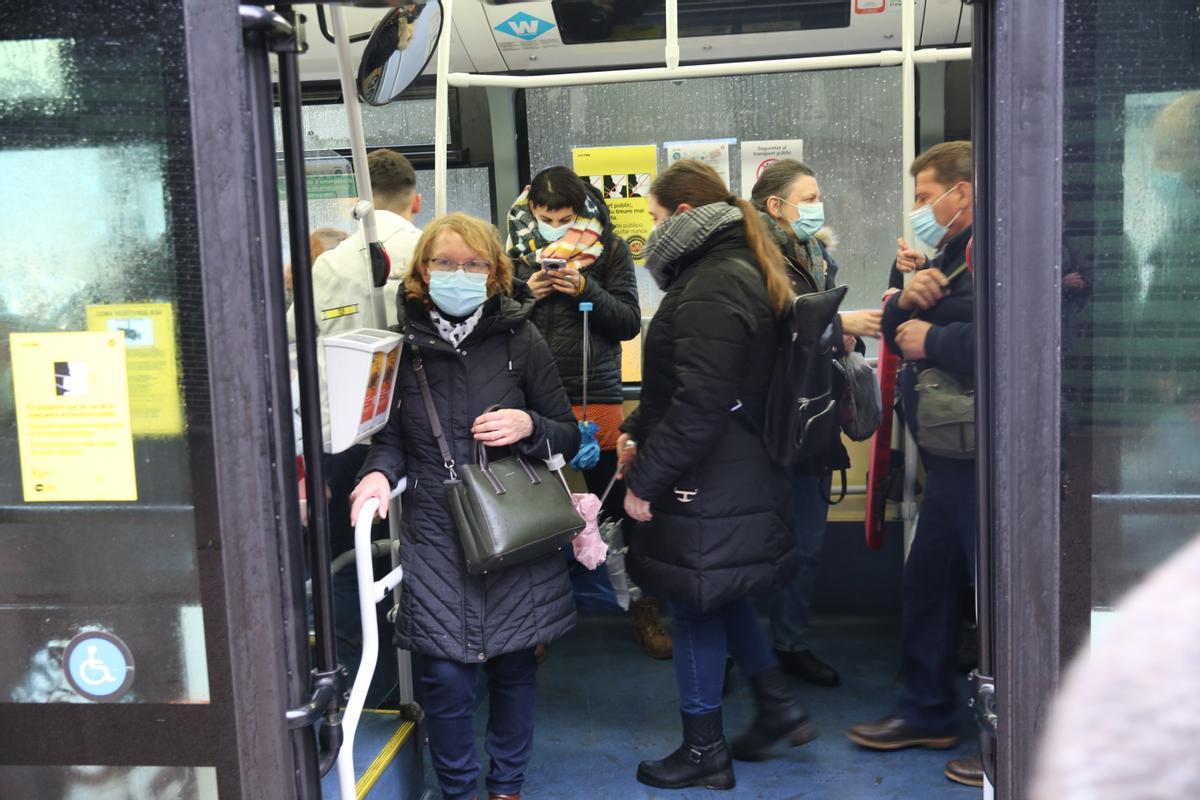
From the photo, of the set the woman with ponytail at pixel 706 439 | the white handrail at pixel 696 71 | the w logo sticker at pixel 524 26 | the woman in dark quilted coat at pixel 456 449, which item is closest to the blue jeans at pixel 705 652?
the woman with ponytail at pixel 706 439

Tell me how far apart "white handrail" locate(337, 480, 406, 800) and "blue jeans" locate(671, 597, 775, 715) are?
96 centimetres

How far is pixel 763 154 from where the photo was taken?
4477 mm

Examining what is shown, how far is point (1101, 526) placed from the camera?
1711 millimetres

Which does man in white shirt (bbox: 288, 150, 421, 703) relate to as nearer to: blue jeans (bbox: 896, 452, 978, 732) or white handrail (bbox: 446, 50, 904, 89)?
white handrail (bbox: 446, 50, 904, 89)

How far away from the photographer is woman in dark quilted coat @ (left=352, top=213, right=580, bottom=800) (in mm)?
2752

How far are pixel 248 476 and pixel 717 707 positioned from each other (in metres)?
1.90

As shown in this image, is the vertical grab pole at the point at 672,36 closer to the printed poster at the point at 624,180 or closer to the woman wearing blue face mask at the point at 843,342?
the woman wearing blue face mask at the point at 843,342

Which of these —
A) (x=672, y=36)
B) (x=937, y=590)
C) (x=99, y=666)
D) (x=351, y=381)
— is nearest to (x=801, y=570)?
(x=937, y=590)

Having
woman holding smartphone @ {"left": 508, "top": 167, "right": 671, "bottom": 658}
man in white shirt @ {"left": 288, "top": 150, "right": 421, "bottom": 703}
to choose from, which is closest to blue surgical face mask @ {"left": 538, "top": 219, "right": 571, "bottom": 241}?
woman holding smartphone @ {"left": 508, "top": 167, "right": 671, "bottom": 658}

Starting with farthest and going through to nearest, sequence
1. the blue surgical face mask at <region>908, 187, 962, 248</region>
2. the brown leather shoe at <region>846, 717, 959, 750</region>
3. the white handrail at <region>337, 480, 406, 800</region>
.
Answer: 1. the brown leather shoe at <region>846, 717, 959, 750</region>
2. the blue surgical face mask at <region>908, 187, 962, 248</region>
3. the white handrail at <region>337, 480, 406, 800</region>

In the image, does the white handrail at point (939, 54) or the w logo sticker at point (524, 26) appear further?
the w logo sticker at point (524, 26)

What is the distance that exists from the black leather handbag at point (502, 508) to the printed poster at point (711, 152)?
2.06 metres

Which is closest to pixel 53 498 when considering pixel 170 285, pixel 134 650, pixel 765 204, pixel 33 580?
pixel 33 580

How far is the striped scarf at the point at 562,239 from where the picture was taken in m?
3.95
